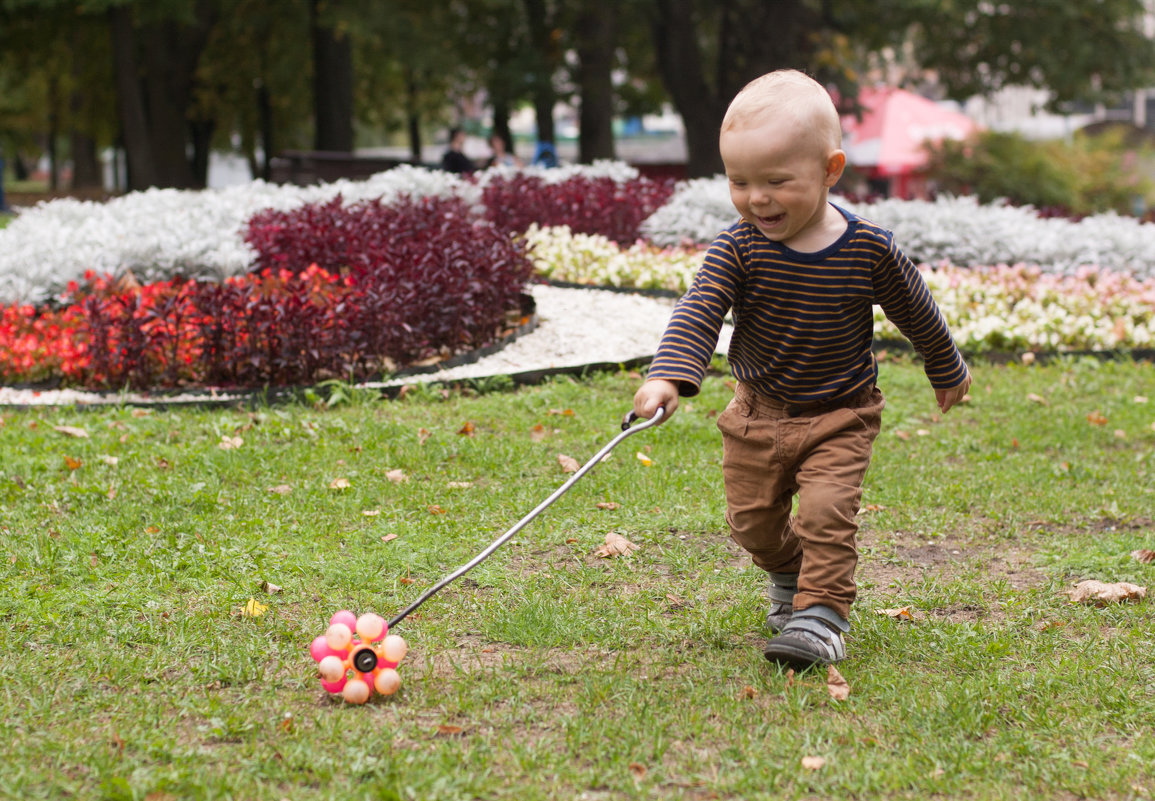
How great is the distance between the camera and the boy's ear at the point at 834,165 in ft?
9.64

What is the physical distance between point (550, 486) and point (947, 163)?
64.8 feet

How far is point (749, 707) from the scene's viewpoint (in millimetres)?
2908

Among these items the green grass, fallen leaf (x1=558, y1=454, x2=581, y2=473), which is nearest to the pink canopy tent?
the green grass

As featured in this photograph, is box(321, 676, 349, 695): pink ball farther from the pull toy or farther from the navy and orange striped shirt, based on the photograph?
the navy and orange striped shirt

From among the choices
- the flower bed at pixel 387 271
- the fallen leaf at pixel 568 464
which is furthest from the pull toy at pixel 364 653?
the flower bed at pixel 387 271

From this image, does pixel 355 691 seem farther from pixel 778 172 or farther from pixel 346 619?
pixel 778 172

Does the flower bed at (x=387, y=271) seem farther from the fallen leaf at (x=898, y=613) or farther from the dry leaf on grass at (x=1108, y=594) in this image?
the dry leaf on grass at (x=1108, y=594)

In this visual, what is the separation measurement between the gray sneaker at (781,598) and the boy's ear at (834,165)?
3.90ft

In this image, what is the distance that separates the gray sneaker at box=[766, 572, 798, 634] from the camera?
11.3ft

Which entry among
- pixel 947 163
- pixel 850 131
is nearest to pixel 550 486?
pixel 947 163

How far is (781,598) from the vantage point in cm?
346

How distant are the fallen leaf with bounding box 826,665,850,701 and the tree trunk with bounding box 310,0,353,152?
19.1 m

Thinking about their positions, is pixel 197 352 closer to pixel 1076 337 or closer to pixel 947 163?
pixel 1076 337

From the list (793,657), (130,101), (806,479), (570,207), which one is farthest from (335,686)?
(130,101)
